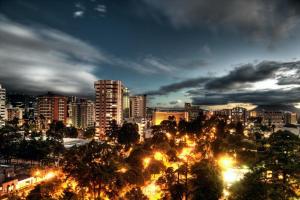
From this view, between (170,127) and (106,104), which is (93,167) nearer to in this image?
(170,127)

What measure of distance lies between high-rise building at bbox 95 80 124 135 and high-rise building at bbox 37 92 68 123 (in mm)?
36570

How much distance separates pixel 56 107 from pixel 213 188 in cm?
9616

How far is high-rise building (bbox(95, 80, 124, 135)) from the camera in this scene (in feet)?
240

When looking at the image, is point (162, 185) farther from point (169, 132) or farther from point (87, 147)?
point (169, 132)

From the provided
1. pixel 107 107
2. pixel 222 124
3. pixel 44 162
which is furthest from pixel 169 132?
pixel 44 162

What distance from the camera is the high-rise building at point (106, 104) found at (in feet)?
240

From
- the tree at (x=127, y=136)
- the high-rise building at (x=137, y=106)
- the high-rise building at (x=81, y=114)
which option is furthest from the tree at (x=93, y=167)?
the high-rise building at (x=137, y=106)

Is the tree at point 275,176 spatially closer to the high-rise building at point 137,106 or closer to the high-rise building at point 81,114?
the high-rise building at point 81,114

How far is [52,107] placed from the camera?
10506 cm

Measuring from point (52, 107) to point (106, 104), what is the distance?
134 ft

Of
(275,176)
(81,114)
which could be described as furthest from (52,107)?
(275,176)

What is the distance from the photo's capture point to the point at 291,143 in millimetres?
11281

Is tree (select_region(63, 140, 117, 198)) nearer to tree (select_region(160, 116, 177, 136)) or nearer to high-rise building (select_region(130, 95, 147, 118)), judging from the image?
tree (select_region(160, 116, 177, 136))

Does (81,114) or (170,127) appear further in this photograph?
(81,114)
